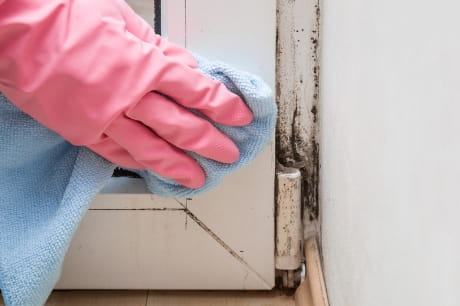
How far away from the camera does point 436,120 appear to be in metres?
0.31

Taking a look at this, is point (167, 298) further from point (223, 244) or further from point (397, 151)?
point (397, 151)

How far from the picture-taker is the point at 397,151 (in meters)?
0.39

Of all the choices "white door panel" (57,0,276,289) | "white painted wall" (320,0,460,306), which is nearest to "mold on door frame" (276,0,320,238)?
"white door panel" (57,0,276,289)

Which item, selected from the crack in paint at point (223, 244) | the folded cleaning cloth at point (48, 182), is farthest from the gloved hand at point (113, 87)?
the crack in paint at point (223, 244)

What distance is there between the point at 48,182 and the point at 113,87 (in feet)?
0.56

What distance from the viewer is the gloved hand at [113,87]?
0.61 m

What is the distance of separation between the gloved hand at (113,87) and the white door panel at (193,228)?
0.09m

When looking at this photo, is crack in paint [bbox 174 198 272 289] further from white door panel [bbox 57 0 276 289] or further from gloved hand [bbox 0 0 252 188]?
gloved hand [bbox 0 0 252 188]

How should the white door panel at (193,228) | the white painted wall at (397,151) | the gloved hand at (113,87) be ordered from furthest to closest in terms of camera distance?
the white door panel at (193,228), the gloved hand at (113,87), the white painted wall at (397,151)

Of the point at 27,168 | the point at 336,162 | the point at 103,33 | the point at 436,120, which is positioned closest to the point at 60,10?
the point at 103,33

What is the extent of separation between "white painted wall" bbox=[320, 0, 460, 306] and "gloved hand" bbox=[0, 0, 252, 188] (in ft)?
0.49

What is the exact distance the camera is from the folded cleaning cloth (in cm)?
66

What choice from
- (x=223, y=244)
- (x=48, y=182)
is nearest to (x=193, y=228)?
(x=223, y=244)

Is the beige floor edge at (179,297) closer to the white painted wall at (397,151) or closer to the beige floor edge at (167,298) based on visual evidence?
the beige floor edge at (167,298)
